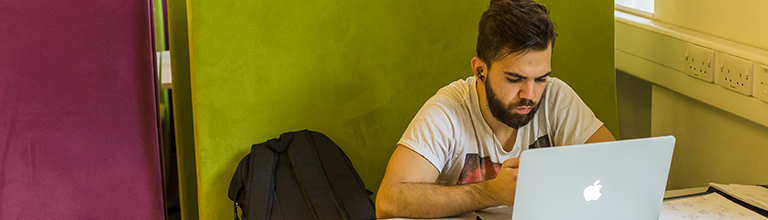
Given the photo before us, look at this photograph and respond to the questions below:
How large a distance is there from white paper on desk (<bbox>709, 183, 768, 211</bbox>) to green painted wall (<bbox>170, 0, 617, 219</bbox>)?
58 centimetres

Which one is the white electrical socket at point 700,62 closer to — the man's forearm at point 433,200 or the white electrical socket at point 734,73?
the white electrical socket at point 734,73

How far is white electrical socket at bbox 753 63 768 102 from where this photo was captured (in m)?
1.39

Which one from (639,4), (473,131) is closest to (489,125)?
(473,131)

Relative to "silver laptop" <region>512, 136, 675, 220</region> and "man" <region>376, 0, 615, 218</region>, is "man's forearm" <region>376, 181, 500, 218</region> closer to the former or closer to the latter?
→ "man" <region>376, 0, 615, 218</region>

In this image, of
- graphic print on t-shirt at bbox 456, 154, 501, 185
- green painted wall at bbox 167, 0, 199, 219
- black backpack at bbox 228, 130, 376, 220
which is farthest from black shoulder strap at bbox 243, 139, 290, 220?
graphic print on t-shirt at bbox 456, 154, 501, 185

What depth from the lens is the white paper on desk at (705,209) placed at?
1219 millimetres

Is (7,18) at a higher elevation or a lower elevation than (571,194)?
higher

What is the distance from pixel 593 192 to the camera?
1.06 metres

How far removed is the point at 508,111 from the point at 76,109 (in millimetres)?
1082

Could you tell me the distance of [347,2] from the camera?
167 cm

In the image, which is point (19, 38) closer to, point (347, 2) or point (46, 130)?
point (46, 130)

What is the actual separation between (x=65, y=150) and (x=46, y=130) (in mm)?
68

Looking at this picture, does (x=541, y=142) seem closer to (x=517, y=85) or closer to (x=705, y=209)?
(x=517, y=85)

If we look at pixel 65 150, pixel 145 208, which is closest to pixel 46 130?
pixel 65 150
